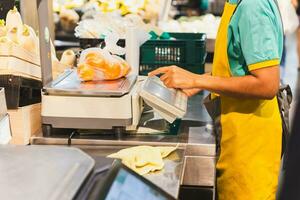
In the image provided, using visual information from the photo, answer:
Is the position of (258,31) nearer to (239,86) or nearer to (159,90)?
(239,86)

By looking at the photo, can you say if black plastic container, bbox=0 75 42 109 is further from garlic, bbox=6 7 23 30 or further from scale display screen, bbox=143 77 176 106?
scale display screen, bbox=143 77 176 106

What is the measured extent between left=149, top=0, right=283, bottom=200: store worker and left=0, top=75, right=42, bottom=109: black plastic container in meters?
0.47

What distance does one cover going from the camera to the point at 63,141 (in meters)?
1.68

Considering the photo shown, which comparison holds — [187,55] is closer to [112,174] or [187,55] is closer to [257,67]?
[257,67]

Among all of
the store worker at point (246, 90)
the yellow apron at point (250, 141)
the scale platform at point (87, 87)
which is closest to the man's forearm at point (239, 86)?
the store worker at point (246, 90)

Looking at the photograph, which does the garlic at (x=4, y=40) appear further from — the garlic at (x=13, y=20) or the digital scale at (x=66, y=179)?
the digital scale at (x=66, y=179)

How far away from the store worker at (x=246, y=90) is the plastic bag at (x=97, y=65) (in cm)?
18

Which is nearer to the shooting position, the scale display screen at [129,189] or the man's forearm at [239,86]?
the scale display screen at [129,189]

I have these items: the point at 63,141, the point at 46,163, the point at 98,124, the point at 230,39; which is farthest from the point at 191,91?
the point at 46,163

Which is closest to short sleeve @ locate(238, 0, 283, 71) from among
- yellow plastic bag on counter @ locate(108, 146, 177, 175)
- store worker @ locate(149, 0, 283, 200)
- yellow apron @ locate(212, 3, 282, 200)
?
store worker @ locate(149, 0, 283, 200)

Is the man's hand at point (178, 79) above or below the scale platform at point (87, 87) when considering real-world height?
above

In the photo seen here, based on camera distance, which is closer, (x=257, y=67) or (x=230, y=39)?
(x=257, y=67)

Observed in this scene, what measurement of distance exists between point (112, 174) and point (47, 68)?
3.01ft

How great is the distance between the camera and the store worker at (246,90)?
1.53 meters
